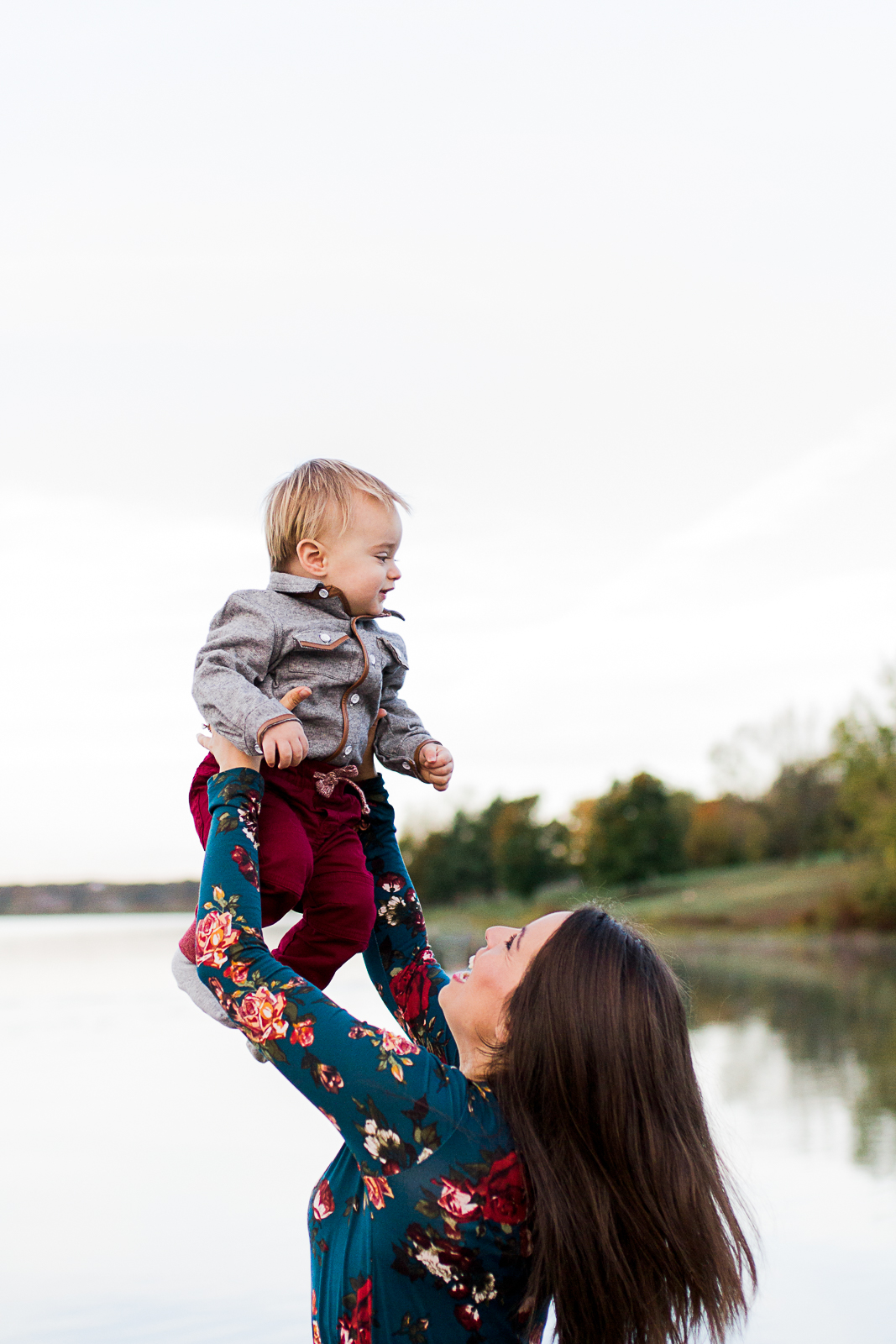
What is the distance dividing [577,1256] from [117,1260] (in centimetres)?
657

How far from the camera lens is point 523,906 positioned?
46.8 meters

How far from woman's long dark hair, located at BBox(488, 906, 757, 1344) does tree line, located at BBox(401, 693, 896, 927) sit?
128 feet

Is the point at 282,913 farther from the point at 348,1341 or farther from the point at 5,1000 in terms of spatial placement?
the point at 5,1000

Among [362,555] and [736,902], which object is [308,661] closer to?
[362,555]

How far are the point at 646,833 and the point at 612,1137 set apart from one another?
4502 centimetres

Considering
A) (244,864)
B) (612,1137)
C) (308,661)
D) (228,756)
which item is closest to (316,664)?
(308,661)

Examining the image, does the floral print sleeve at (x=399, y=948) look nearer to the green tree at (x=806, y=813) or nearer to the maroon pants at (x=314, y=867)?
the maroon pants at (x=314, y=867)

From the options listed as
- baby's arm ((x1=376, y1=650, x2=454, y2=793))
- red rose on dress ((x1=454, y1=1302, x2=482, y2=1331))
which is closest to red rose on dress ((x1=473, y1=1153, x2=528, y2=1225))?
red rose on dress ((x1=454, y1=1302, x2=482, y2=1331))

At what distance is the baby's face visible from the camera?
1.89m

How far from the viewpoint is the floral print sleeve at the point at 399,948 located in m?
1.83

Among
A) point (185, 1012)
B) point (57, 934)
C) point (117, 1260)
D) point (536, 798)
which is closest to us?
point (117, 1260)

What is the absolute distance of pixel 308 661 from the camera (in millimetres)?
1845

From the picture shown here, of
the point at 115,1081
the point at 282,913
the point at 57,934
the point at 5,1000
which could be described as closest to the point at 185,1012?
the point at 5,1000

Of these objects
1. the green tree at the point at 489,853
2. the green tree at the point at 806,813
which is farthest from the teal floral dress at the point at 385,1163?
the green tree at the point at 489,853
